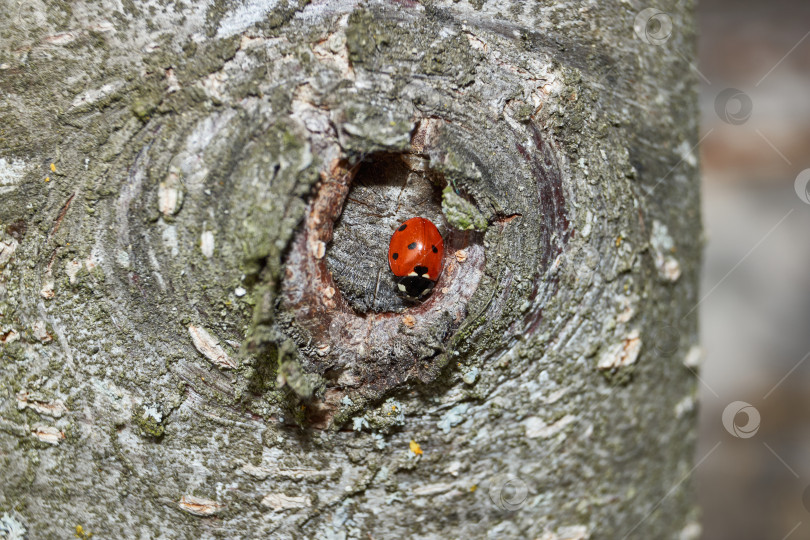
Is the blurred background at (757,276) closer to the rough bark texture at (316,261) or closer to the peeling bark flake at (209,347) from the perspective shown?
the rough bark texture at (316,261)

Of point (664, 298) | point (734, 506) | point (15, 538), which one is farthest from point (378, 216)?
point (734, 506)

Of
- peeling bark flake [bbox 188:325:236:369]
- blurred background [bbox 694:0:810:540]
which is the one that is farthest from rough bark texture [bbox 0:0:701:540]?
blurred background [bbox 694:0:810:540]

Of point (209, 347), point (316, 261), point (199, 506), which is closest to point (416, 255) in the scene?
point (316, 261)

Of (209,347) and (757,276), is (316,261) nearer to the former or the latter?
(209,347)

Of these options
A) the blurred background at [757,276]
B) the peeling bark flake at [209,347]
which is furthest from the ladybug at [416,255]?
the blurred background at [757,276]

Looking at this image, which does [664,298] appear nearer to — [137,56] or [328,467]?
[328,467]

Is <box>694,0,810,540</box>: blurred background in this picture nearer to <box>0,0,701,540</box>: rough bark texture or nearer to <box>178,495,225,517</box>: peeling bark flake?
<box>0,0,701,540</box>: rough bark texture
